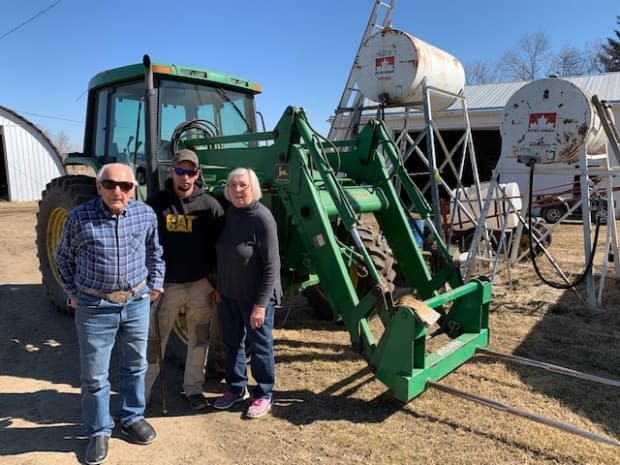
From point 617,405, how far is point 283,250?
2779 millimetres

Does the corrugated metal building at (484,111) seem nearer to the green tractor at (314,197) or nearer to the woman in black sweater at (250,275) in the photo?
the green tractor at (314,197)

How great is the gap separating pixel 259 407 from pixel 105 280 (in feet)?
4.60

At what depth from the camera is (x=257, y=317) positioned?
10.8 ft

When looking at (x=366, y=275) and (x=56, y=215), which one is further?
(x=56, y=215)

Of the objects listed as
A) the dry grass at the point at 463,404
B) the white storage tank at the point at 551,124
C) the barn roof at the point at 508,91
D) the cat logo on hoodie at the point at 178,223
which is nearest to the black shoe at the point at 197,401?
the dry grass at the point at 463,404

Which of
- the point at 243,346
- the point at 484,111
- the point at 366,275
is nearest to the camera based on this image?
the point at 243,346

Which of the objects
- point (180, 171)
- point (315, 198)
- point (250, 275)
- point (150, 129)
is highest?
point (150, 129)

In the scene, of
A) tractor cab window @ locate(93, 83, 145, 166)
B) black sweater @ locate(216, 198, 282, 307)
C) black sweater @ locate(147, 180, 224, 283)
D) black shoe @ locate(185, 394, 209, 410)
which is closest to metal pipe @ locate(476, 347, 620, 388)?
black sweater @ locate(216, 198, 282, 307)

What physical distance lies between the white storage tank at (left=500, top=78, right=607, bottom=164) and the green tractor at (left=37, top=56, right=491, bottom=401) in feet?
7.17

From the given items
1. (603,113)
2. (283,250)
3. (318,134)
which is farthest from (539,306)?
(318,134)

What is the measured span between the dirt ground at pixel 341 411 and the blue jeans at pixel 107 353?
0.24 m

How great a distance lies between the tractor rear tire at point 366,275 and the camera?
4.59m

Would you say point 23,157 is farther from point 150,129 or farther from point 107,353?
point 107,353

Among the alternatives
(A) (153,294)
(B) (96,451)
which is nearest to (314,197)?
(A) (153,294)
